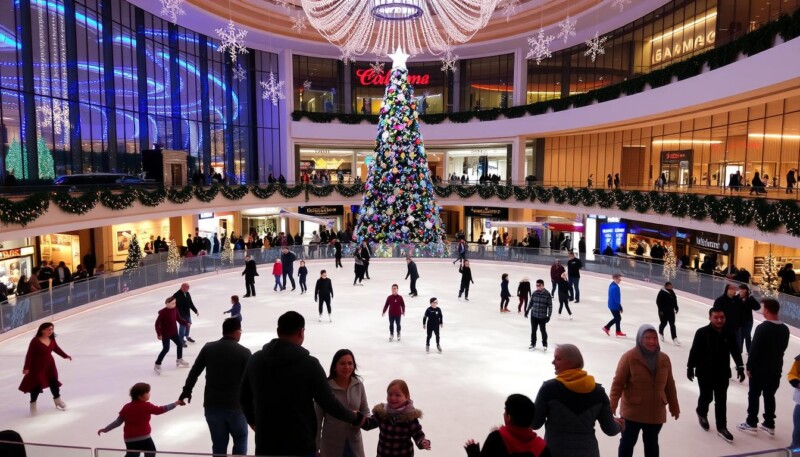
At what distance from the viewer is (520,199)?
29625 mm

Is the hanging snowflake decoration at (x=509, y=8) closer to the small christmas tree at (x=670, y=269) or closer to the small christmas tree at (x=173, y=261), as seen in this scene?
the small christmas tree at (x=670, y=269)

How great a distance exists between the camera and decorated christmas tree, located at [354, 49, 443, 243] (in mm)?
22094

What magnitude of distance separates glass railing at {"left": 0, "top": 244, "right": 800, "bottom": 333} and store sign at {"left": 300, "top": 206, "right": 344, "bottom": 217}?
10087 mm

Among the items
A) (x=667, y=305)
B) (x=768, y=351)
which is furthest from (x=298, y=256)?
(x=768, y=351)

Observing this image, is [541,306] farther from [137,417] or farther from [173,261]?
[173,261]

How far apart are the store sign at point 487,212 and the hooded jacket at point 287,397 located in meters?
30.1

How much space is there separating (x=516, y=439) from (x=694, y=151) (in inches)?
963

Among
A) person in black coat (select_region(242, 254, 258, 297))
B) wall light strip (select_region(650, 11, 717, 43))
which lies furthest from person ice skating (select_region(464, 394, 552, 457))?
wall light strip (select_region(650, 11, 717, 43))

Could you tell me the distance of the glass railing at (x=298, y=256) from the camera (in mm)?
11906

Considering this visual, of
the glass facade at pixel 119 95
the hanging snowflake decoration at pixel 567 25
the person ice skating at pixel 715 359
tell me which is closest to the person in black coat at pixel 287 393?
the person ice skating at pixel 715 359

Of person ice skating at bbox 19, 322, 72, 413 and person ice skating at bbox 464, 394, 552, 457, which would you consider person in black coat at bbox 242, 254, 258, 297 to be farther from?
person ice skating at bbox 464, 394, 552, 457

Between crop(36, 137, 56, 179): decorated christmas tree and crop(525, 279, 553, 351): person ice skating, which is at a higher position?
crop(36, 137, 56, 179): decorated christmas tree

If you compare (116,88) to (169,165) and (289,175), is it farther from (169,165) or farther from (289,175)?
(289,175)

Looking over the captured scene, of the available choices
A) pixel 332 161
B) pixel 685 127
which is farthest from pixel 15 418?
pixel 332 161
